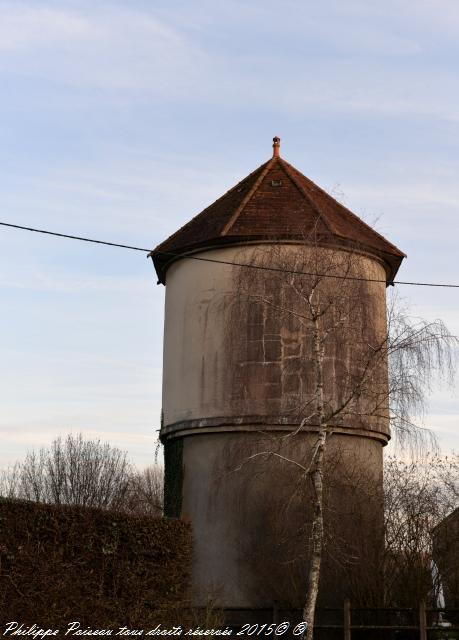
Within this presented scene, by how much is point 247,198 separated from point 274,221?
Result: 134cm

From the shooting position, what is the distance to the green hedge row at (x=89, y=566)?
16672 mm

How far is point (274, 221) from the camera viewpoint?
23.6 metres

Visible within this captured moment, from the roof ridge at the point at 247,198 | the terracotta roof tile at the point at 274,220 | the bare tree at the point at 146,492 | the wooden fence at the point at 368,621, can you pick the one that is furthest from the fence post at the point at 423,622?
the bare tree at the point at 146,492

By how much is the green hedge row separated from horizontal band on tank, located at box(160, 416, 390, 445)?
10.6 feet

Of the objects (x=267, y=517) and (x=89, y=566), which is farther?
(x=267, y=517)

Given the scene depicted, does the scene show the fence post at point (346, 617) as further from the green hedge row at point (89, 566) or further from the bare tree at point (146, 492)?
the bare tree at point (146, 492)

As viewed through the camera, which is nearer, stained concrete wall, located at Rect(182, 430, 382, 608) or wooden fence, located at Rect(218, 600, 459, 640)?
wooden fence, located at Rect(218, 600, 459, 640)

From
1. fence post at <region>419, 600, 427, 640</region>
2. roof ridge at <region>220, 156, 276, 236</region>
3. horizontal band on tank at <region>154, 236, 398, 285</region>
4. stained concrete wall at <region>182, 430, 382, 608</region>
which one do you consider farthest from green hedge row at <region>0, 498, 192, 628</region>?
roof ridge at <region>220, 156, 276, 236</region>

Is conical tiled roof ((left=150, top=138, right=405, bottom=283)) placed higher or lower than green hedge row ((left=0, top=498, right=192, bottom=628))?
higher

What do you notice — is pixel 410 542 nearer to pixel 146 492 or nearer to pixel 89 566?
pixel 89 566

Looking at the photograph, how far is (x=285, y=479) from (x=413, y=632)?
4.08m

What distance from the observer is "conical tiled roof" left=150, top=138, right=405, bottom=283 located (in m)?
23.3

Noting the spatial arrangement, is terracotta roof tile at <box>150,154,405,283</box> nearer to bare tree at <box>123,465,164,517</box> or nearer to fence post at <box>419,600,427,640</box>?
fence post at <box>419,600,427,640</box>

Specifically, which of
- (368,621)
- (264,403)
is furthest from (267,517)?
(368,621)
